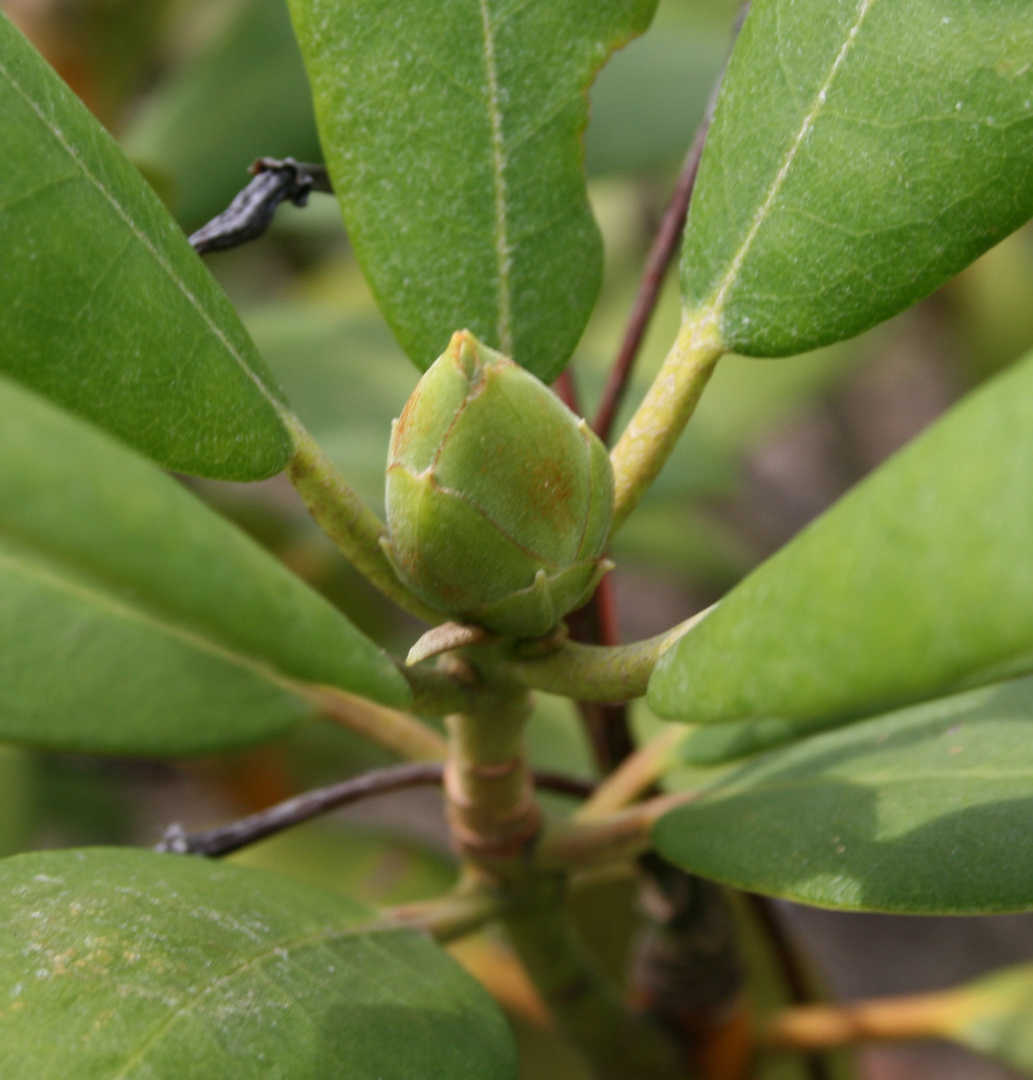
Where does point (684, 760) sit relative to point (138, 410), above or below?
below

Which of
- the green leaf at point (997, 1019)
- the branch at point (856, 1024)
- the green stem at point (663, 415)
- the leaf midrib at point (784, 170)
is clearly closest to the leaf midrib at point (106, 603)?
the green stem at point (663, 415)

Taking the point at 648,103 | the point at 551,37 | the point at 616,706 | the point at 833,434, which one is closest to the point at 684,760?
the point at 616,706

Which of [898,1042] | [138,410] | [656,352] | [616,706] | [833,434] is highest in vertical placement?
[138,410]

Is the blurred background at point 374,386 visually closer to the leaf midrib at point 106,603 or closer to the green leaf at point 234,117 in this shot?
the green leaf at point 234,117

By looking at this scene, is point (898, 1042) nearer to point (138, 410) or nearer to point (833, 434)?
point (138, 410)

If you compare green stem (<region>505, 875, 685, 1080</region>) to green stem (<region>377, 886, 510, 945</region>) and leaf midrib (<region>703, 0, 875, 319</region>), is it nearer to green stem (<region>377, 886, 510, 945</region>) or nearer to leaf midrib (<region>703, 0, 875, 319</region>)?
green stem (<region>377, 886, 510, 945</region>)

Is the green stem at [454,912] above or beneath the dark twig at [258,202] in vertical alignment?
beneath

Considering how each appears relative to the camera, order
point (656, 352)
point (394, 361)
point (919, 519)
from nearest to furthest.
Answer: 1. point (919, 519)
2. point (394, 361)
3. point (656, 352)
